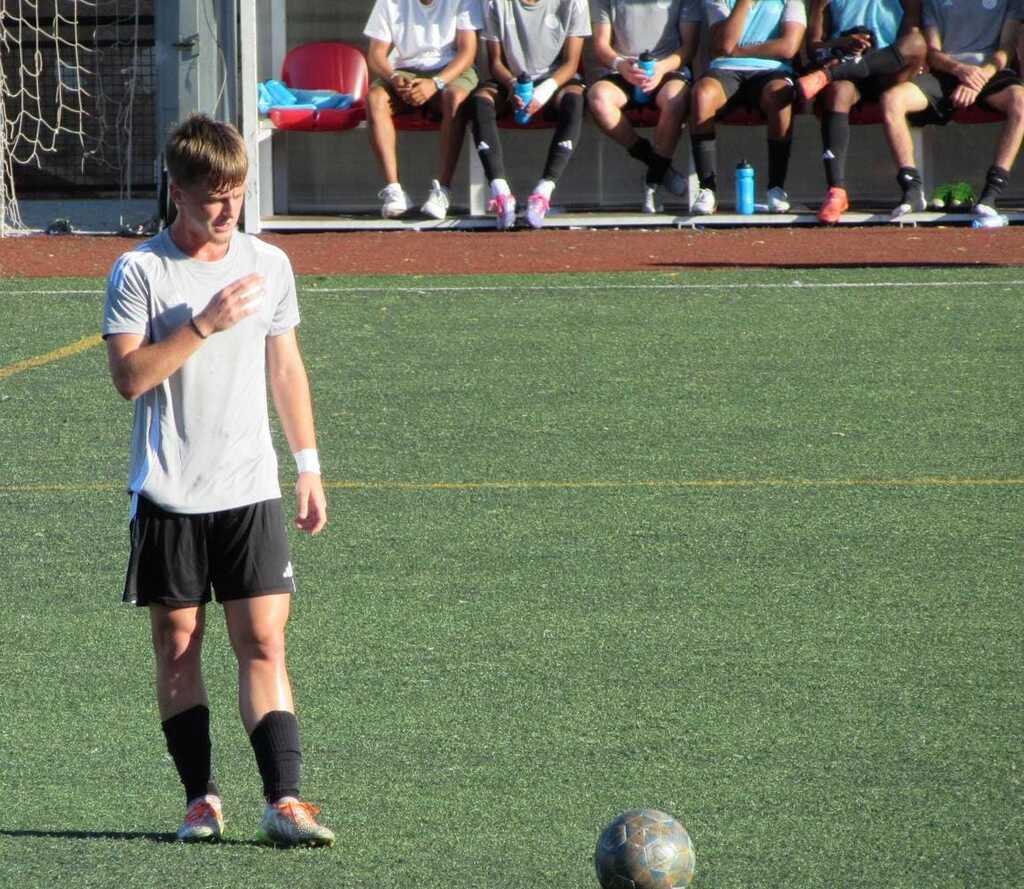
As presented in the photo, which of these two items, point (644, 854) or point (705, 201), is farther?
point (705, 201)

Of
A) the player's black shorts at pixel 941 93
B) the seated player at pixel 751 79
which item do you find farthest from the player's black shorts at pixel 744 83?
the player's black shorts at pixel 941 93

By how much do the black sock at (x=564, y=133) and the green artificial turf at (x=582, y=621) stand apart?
4804 millimetres

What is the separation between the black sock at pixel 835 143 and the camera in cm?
1450

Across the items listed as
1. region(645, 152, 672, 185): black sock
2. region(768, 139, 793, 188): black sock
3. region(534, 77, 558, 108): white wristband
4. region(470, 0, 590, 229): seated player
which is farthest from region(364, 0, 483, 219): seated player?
region(768, 139, 793, 188): black sock

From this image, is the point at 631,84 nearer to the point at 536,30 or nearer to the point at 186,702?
the point at 536,30

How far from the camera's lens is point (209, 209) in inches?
141

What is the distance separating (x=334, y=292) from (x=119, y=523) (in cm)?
542

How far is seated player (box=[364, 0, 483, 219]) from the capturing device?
49.2ft

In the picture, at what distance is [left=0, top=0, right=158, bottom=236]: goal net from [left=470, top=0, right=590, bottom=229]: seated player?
4.22 meters

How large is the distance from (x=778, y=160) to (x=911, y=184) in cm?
103

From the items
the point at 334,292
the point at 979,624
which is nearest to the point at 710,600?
the point at 979,624

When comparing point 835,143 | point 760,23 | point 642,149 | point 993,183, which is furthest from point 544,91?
point 993,183

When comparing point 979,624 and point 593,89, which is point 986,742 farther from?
point 593,89

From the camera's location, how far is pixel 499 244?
1426 centimetres
